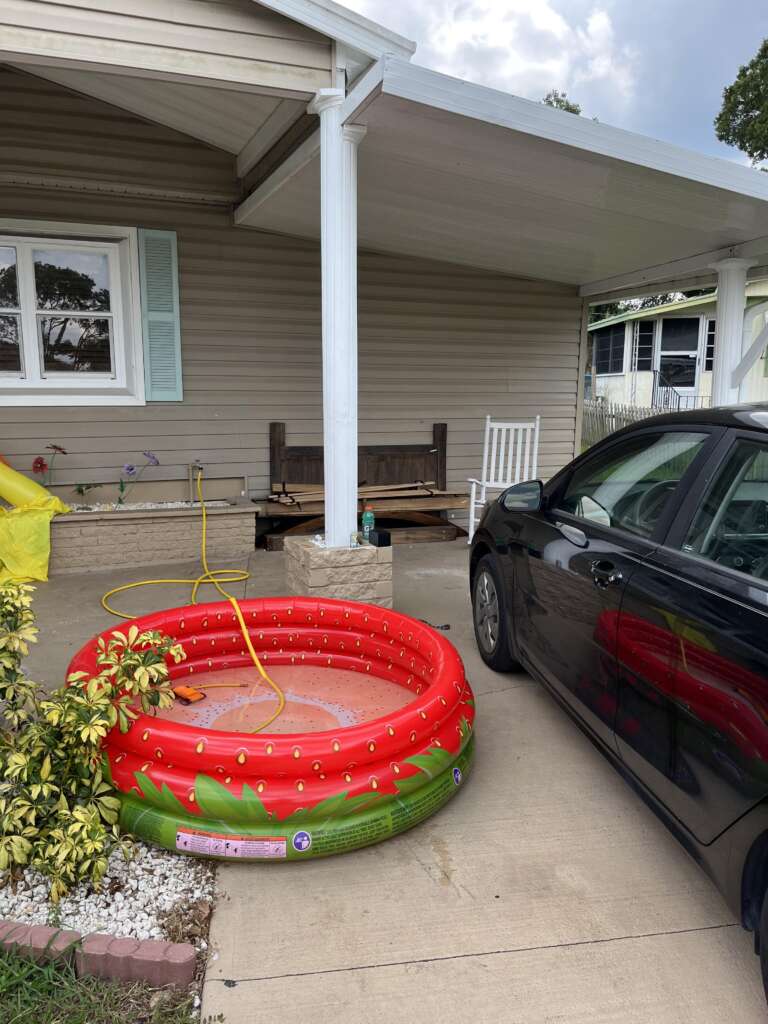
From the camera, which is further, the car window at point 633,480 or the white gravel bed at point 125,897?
the car window at point 633,480

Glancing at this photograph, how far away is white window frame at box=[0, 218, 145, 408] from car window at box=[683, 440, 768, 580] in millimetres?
5162

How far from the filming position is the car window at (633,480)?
2330mm

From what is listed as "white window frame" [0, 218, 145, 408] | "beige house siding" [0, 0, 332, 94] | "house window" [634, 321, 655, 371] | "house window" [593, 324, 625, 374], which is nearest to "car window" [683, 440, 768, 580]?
"beige house siding" [0, 0, 332, 94]

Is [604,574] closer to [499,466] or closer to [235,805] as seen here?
[235,805]

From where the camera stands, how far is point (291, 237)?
6.49 m

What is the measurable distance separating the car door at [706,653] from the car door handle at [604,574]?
0.33 ft

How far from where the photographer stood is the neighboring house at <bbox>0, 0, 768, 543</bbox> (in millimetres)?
3705

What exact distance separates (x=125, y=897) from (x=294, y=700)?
1.32m

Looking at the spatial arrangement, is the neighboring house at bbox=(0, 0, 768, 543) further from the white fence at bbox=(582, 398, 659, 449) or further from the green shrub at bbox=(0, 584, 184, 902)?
the white fence at bbox=(582, 398, 659, 449)

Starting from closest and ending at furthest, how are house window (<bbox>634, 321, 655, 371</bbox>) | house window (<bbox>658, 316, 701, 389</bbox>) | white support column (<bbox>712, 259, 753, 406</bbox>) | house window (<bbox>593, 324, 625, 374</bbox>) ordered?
white support column (<bbox>712, 259, 753, 406</bbox>), house window (<bbox>658, 316, 701, 389</bbox>), house window (<bbox>634, 321, 655, 371</bbox>), house window (<bbox>593, 324, 625, 374</bbox>)

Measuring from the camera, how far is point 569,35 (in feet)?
142

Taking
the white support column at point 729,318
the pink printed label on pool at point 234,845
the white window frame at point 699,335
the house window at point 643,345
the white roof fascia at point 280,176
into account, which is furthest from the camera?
the house window at point 643,345

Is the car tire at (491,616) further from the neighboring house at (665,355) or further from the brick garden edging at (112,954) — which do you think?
the neighboring house at (665,355)

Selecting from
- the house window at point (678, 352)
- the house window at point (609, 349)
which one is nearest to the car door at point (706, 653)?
the house window at point (678, 352)
